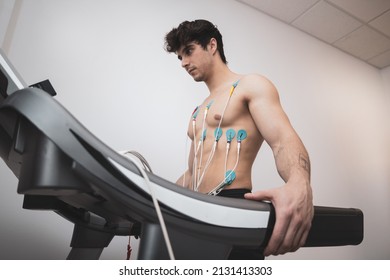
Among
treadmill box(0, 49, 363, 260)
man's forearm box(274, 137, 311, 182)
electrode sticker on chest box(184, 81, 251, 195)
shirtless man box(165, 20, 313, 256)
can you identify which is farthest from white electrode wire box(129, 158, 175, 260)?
electrode sticker on chest box(184, 81, 251, 195)

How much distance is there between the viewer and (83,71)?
4.60 ft

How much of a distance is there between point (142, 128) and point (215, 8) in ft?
4.25

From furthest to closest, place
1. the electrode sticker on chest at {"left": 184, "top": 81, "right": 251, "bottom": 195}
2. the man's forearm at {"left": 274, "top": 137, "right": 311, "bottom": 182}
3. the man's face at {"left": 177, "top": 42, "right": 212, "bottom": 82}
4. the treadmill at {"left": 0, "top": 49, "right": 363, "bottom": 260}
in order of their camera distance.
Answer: the man's face at {"left": 177, "top": 42, "right": 212, "bottom": 82} < the electrode sticker on chest at {"left": 184, "top": 81, "right": 251, "bottom": 195} < the man's forearm at {"left": 274, "top": 137, "right": 311, "bottom": 182} < the treadmill at {"left": 0, "top": 49, "right": 363, "bottom": 260}

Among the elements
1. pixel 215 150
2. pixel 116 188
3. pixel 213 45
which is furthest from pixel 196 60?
pixel 116 188

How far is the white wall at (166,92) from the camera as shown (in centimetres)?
128

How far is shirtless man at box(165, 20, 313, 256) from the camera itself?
46 cm

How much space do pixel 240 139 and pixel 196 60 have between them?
529mm

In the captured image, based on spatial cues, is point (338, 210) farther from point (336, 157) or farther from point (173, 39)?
point (336, 157)

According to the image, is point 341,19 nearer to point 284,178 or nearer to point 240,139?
point 240,139

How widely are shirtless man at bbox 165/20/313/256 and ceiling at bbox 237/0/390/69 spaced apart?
1358mm

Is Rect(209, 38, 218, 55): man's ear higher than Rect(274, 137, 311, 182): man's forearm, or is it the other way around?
Rect(209, 38, 218, 55): man's ear

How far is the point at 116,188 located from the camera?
12.9 inches

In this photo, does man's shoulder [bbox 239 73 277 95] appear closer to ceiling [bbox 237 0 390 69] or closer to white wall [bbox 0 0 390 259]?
white wall [bbox 0 0 390 259]
